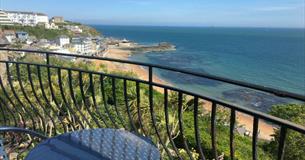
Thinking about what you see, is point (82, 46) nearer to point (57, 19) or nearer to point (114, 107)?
point (114, 107)

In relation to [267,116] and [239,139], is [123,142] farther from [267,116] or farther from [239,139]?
[239,139]

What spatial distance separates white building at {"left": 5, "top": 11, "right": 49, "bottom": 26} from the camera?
4953 inches

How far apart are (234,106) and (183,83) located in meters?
42.7

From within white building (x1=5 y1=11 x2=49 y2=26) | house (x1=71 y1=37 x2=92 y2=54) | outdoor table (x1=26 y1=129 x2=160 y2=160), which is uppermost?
white building (x1=5 y1=11 x2=49 y2=26)

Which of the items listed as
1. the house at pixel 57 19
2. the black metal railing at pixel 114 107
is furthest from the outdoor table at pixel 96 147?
the house at pixel 57 19

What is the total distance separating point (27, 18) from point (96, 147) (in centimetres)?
14156

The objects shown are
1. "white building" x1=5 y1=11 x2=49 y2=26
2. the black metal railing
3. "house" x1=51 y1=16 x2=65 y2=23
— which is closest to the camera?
the black metal railing

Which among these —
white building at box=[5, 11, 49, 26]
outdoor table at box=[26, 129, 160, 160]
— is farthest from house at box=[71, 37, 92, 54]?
outdoor table at box=[26, 129, 160, 160]

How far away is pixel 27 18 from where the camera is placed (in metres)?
133

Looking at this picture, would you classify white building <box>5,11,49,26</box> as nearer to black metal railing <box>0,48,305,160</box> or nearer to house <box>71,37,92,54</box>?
house <box>71,37,92,54</box>

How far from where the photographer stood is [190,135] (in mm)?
21031

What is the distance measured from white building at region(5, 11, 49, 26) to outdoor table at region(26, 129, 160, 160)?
129 metres

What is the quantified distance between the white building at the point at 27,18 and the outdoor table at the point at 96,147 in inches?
5096

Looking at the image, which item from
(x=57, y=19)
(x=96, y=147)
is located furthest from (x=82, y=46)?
(x=57, y=19)
